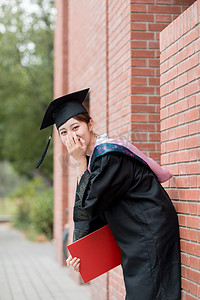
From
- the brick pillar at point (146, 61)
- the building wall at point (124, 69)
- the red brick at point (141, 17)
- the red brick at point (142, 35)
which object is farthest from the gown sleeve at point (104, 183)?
the red brick at point (141, 17)

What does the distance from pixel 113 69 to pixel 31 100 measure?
43.1 feet

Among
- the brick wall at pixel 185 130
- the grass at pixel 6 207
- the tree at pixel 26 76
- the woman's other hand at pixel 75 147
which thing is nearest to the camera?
the woman's other hand at pixel 75 147

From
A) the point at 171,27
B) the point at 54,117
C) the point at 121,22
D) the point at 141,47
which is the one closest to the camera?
the point at 54,117

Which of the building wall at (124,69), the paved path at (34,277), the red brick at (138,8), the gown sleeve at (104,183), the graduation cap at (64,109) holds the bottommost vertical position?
the paved path at (34,277)

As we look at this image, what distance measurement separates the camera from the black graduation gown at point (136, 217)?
2810 mm

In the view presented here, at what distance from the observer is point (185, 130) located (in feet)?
10.5

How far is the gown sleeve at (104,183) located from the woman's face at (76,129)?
8.3 inches

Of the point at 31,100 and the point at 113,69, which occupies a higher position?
the point at 31,100

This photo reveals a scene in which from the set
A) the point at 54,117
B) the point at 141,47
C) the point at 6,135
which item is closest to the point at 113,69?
the point at 141,47

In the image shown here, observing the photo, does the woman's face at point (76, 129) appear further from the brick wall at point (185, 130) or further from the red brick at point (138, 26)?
the red brick at point (138, 26)

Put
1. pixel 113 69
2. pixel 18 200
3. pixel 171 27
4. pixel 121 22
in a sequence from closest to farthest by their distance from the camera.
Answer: pixel 171 27, pixel 121 22, pixel 113 69, pixel 18 200

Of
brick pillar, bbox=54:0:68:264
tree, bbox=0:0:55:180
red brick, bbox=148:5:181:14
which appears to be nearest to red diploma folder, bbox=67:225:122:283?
red brick, bbox=148:5:181:14

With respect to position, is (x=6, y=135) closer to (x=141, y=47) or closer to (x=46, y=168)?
(x=46, y=168)

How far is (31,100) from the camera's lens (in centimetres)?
1819
